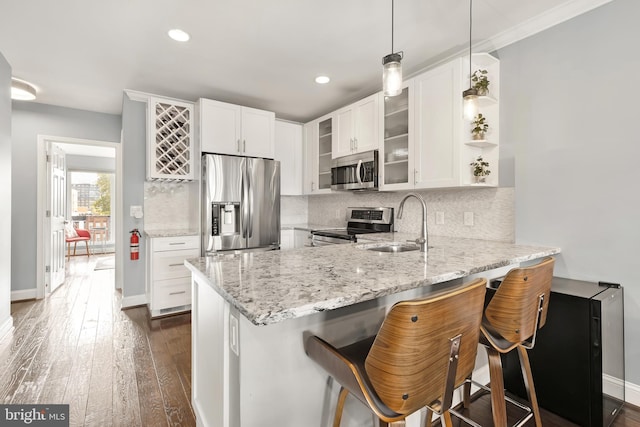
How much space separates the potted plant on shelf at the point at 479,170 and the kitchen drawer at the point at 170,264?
2.83m

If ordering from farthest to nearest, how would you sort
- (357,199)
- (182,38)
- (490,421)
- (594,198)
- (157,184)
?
(357,199), (157,184), (182,38), (594,198), (490,421)

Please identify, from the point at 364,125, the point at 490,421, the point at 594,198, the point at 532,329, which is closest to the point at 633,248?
the point at 594,198

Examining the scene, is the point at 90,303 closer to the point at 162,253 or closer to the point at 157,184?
the point at 162,253

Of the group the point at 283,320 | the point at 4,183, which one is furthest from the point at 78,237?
the point at 283,320

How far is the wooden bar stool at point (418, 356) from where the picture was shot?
83 cm

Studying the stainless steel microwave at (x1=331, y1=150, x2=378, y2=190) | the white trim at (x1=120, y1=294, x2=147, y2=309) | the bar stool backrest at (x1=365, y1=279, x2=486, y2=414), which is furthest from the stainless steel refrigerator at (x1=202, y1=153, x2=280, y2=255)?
the bar stool backrest at (x1=365, y1=279, x2=486, y2=414)

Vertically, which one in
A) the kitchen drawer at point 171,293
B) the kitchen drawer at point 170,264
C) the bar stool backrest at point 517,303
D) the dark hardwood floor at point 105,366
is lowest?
the dark hardwood floor at point 105,366

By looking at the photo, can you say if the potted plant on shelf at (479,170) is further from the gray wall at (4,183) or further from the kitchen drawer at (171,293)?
the gray wall at (4,183)

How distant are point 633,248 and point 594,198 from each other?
347 millimetres

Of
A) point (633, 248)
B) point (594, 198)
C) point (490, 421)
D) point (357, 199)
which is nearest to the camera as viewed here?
point (490, 421)

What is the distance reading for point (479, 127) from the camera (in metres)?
2.38

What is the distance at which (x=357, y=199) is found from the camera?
157 inches

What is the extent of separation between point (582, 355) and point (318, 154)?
327 centimetres

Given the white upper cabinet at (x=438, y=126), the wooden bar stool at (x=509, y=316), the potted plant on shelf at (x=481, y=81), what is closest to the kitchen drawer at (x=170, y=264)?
the white upper cabinet at (x=438, y=126)
